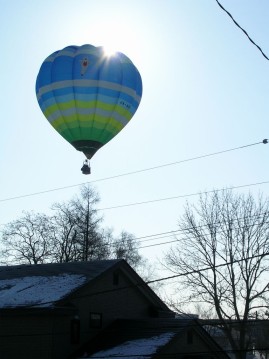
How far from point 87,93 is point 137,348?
13.6 metres

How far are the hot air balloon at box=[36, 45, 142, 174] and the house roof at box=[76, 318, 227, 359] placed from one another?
11277mm

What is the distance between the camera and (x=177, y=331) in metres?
26.8

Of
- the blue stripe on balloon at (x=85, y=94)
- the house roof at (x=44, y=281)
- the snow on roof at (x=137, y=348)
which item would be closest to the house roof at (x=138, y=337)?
the snow on roof at (x=137, y=348)

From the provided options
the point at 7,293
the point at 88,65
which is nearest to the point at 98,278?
the point at 7,293

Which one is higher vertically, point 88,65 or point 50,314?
point 88,65

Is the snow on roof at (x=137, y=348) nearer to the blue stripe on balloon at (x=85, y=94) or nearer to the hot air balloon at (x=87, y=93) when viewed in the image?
the hot air balloon at (x=87, y=93)

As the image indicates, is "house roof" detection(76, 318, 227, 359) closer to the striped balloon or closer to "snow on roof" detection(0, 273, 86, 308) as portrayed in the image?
"snow on roof" detection(0, 273, 86, 308)

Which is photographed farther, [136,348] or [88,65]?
[136,348]

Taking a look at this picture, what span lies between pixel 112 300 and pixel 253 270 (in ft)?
28.6

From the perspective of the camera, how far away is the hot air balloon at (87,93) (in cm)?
1752

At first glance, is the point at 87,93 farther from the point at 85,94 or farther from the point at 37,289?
the point at 37,289

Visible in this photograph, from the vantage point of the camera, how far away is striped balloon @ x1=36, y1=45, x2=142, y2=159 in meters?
17.5

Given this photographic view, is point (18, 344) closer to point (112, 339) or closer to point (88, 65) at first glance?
point (112, 339)

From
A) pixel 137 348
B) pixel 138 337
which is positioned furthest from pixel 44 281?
pixel 137 348
